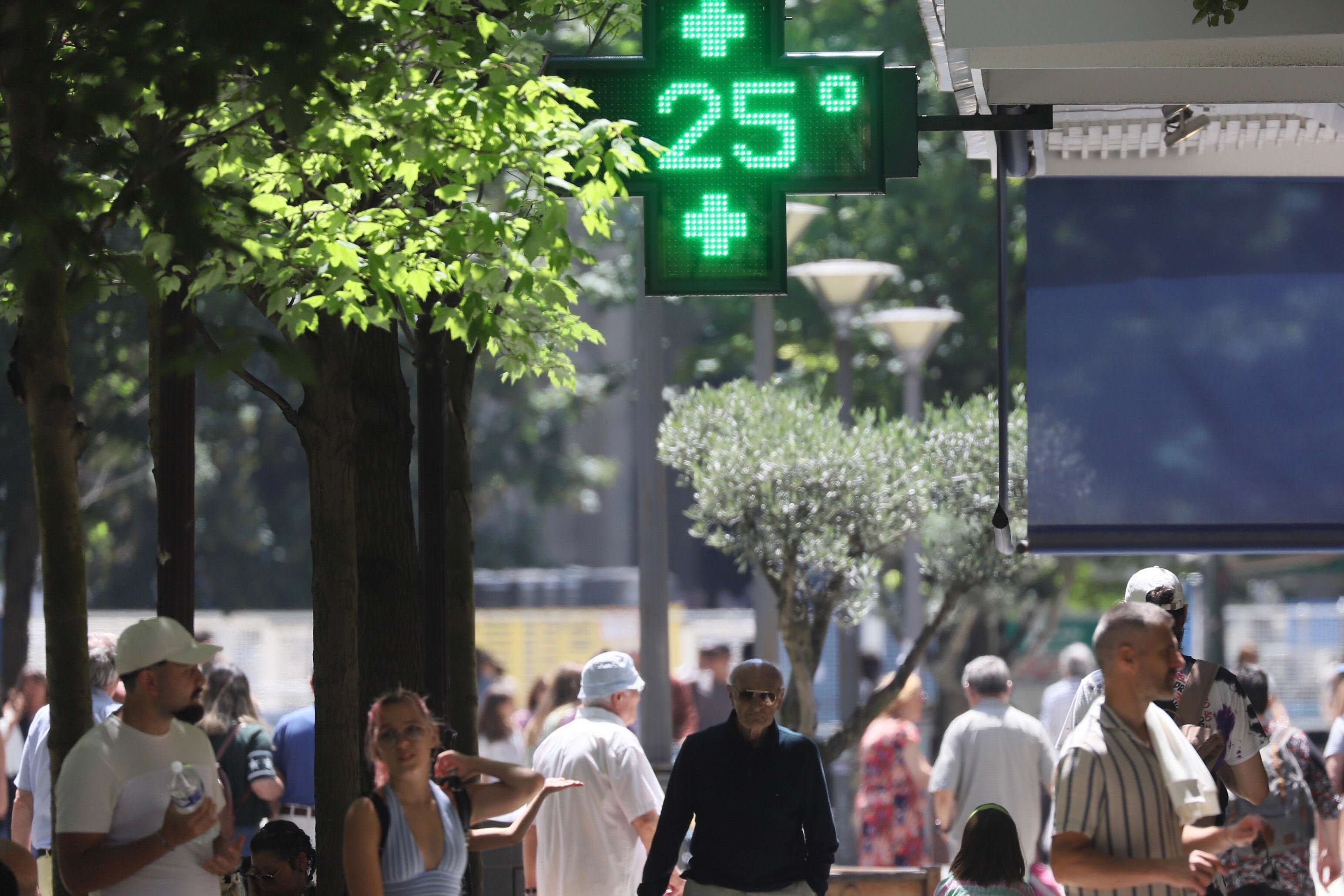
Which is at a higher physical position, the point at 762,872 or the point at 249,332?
the point at 249,332

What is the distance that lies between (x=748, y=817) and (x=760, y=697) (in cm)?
44

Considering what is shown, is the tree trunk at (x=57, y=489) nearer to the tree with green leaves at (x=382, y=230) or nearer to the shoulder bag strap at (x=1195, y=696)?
the tree with green leaves at (x=382, y=230)

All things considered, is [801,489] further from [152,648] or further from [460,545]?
[152,648]

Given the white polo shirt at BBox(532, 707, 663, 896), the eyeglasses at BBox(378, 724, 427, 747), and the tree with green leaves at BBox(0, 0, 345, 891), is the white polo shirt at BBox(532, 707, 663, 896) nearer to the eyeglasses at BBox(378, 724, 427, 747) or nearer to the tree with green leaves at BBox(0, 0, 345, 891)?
the tree with green leaves at BBox(0, 0, 345, 891)

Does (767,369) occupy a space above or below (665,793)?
above

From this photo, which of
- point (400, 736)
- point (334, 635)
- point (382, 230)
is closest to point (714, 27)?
point (382, 230)

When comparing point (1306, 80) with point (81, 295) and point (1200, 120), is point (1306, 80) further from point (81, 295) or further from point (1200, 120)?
point (81, 295)

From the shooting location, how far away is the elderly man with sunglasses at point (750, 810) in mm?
6340

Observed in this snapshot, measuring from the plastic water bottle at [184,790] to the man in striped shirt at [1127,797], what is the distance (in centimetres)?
243

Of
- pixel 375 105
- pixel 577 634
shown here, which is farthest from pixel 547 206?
pixel 577 634

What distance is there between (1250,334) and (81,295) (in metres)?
6.50

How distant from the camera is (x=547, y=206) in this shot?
6.09 m

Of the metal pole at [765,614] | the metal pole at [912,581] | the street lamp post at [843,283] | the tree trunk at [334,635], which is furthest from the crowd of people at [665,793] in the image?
the street lamp post at [843,283]

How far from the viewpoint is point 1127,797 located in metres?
4.54
